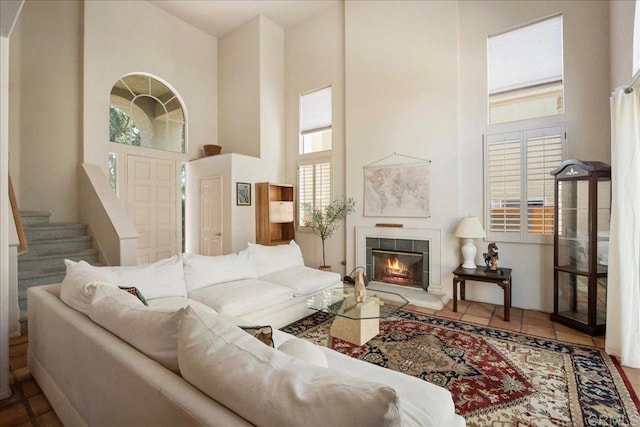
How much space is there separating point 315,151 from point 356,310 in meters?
3.73

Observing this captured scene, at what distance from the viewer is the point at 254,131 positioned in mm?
5789

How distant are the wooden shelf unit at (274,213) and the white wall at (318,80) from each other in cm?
26

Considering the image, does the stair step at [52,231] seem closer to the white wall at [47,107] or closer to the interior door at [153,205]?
the white wall at [47,107]

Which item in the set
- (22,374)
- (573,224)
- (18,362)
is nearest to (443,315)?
(573,224)

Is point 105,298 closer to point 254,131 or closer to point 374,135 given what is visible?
point 374,135

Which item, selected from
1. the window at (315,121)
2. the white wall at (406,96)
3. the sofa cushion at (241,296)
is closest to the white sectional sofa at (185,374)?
the sofa cushion at (241,296)

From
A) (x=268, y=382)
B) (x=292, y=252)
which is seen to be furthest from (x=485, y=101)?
(x=268, y=382)

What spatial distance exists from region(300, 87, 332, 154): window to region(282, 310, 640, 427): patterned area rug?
11.5ft

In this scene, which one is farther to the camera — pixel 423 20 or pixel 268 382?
pixel 423 20

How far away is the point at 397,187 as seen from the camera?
182 inches

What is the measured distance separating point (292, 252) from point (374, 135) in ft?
7.73

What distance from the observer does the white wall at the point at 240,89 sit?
18.9ft

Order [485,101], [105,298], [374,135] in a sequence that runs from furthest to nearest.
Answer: [374,135] < [485,101] < [105,298]

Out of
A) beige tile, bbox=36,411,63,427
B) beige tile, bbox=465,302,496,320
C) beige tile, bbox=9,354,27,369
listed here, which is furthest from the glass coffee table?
beige tile, bbox=9,354,27,369
